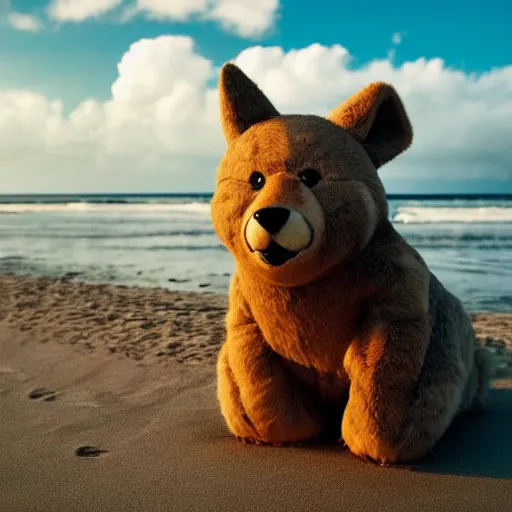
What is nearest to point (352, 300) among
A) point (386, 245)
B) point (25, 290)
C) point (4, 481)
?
point (386, 245)

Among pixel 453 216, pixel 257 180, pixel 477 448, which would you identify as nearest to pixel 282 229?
pixel 257 180

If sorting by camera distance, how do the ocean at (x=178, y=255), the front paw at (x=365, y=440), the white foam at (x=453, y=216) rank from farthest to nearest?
the white foam at (x=453, y=216), the ocean at (x=178, y=255), the front paw at (x=365, y=440)

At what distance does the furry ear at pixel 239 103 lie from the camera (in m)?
2.83

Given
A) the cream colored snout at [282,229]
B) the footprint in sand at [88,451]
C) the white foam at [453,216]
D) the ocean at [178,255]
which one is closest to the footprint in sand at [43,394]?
the footprint in sand at [88,451]

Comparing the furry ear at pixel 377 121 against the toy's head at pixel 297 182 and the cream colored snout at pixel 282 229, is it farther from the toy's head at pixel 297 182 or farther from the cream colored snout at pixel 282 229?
the cream colored snout at pixel 282 229

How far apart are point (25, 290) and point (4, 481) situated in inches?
248

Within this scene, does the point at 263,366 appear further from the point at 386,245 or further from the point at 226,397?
the point at 386,245

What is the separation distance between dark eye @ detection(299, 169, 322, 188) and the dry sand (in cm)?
121

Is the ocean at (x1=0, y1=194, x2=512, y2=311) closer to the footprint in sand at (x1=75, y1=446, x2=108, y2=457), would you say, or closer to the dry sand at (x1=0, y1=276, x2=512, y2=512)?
the dry sand at (x1=0, y1=276, x2=512, y2=512)

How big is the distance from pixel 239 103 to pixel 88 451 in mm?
1876

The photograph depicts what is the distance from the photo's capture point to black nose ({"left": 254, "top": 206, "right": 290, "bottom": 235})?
7.45 feet

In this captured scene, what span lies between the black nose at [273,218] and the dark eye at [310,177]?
274 mm

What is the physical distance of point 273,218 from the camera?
89.4 inches

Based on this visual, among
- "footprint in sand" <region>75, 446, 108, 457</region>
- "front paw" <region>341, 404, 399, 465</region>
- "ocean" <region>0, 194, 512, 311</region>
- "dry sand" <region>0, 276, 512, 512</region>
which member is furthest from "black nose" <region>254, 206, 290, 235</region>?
"ocean" <region>0, 194, 512, 311</region>
